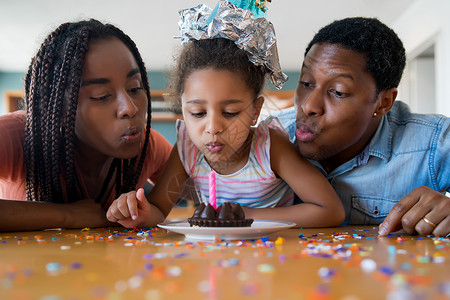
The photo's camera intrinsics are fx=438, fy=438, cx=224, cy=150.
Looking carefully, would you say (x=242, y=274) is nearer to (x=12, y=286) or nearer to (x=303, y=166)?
(x=12, y=286)

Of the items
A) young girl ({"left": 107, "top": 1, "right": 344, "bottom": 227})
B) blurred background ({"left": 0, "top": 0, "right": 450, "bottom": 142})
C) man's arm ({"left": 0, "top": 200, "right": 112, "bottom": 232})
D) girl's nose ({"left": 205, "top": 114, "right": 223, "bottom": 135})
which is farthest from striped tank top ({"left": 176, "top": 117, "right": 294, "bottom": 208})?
blurred background ({"left": 0, "top": 0, "right": 450, "bottom": 142})

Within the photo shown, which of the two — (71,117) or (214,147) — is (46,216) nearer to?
(71,117)

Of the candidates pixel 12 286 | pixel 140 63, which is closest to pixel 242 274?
pixel 12 286

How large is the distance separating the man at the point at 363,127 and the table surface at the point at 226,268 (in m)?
0.45

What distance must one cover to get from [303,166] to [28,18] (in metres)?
4.97

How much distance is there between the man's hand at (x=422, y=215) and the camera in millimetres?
1070

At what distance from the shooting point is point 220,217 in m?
1.06

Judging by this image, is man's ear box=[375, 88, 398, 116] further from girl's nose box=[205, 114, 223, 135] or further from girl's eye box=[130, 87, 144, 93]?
girl's eye box=[130, 87, 144, 93]

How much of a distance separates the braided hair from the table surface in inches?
13.6

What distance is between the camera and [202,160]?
149 cm

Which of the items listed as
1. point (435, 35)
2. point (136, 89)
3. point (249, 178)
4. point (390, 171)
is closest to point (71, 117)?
point (136, 89)

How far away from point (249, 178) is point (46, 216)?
0.63 meters

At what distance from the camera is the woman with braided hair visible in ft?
Answer: 4.43

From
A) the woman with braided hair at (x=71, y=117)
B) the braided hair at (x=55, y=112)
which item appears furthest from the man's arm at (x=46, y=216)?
the braided hair at (x=55, y=112)
